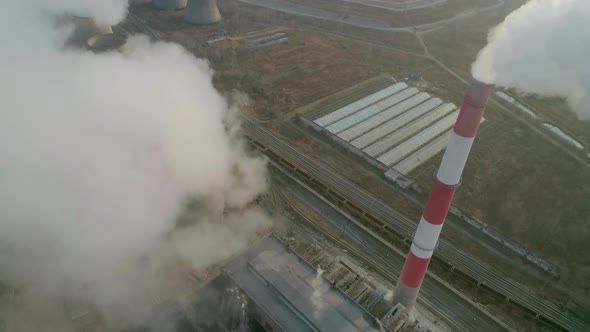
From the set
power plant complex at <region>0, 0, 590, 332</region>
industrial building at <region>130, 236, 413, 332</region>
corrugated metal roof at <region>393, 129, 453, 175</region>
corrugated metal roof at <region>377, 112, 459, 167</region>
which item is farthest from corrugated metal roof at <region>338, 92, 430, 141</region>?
industrial building at <region>130, 236, 413, 332</region>

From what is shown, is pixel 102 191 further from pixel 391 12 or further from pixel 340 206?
pixel 391 12

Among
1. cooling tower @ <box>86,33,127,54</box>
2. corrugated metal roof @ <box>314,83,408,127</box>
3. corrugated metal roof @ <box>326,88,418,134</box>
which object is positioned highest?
cooling tower @ <box>86,33,127,54</box>

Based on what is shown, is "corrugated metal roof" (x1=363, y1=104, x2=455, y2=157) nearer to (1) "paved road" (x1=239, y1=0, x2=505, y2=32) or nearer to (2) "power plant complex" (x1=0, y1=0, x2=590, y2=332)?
(2) "power plant complex" (x1=0, y1=0, x2=590, y2=332)

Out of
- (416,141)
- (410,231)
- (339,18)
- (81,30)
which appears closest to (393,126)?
(416,141)

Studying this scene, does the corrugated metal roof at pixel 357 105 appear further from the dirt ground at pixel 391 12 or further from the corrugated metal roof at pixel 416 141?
the dirt ground at pixel 391 12

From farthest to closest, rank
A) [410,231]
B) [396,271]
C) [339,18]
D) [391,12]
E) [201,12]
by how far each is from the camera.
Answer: [391,12] → [339,18] → [201,12] → [410,231] → [396,271]

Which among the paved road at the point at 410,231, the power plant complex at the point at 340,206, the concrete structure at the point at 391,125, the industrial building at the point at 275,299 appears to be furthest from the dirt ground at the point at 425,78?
the industrial building at the point at 275,299
